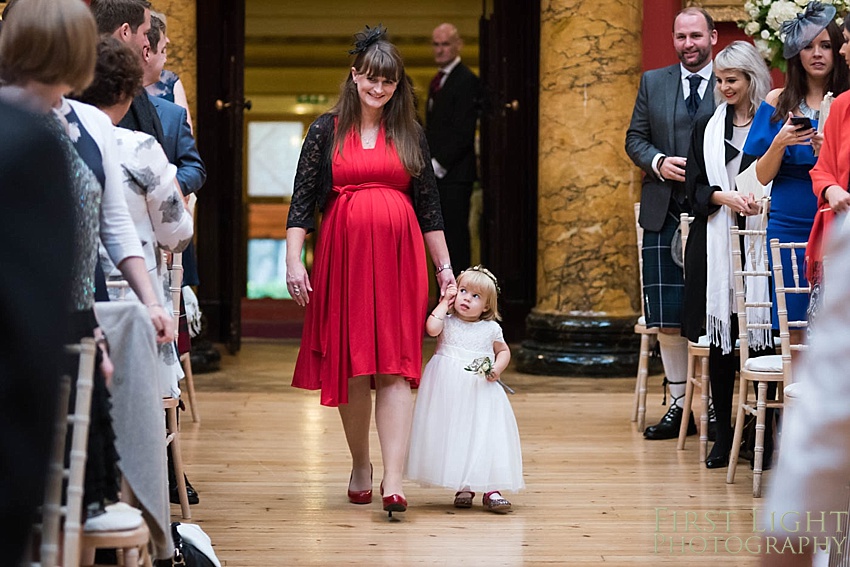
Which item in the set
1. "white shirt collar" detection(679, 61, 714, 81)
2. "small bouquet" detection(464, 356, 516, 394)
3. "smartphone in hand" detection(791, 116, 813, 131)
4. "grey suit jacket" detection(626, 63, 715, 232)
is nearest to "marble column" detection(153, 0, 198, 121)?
"grey suit jacket" detection(626, 63, 715, 232)

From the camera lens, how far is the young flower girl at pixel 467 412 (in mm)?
3963

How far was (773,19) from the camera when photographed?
4586 millimetres

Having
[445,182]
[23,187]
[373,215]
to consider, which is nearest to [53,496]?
[23,187]

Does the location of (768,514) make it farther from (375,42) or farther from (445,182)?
(445,182)

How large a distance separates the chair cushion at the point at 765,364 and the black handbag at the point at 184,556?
213cm

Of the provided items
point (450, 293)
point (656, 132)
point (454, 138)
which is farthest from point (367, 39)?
point (454, 138)

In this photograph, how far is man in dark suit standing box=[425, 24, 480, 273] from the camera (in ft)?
26.3

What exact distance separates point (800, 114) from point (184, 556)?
2723 mm

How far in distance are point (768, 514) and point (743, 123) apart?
4.03 meters

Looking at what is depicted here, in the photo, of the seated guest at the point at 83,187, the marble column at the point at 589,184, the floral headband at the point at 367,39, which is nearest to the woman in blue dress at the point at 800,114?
the floral headband at the point at 367,39

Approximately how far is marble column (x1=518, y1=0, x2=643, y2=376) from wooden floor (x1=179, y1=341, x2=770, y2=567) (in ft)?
A: 3.43

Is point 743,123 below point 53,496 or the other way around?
the other way around

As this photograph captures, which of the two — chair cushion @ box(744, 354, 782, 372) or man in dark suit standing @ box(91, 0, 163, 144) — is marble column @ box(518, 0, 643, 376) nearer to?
chair cushion @ box(744, 354, 782, 372)

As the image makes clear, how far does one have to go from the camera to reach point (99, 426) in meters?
2.19
